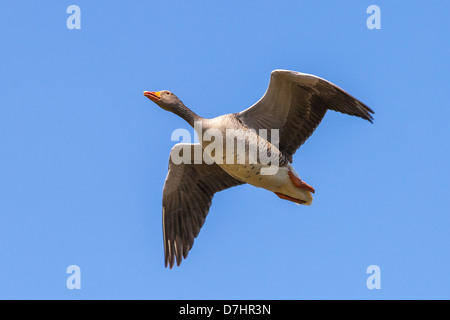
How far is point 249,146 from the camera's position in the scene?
1194 centimetres

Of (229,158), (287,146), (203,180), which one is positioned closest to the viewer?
(229,158)

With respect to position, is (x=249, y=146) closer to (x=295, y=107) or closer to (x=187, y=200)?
(x=295, y=107)

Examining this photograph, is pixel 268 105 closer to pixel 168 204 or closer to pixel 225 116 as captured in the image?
pixel 225 116

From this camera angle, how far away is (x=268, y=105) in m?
12.4

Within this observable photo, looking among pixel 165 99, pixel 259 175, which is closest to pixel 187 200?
pixel 259 175

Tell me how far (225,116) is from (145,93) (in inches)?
55.6

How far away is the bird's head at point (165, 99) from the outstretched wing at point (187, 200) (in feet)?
5.21

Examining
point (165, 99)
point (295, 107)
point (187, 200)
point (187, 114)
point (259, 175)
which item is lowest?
point (187, 200)

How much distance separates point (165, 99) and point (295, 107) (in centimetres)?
219

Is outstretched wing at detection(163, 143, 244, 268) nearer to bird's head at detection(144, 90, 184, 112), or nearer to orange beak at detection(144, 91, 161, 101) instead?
bird's head at detection(144, 90, 184, 112)

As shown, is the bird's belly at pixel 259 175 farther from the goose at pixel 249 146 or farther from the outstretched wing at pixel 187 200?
the outstretched wing at pixel 187 200

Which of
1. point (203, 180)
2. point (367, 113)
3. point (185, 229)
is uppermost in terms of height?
point (367, 113)

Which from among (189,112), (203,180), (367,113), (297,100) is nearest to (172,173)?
(203,180)

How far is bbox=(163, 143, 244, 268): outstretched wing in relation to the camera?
13484 mm
